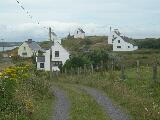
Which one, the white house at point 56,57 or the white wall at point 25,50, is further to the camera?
the white wall at point 25,50

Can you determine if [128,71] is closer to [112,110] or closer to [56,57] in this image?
[56,57]

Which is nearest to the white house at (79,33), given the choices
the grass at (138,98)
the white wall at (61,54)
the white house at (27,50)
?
the white house at (27,50)

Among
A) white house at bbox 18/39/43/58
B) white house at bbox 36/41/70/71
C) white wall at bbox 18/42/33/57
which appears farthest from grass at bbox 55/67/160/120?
white wall at bbox 18/42/33/57

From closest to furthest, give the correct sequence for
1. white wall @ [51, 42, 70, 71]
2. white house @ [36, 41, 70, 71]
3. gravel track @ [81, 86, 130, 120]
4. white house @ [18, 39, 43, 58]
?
1. gravel track @ [81, 86, 130, 120]
2. white house @ [36, 41, 70, 71]
3. white wall @ [51, 42, 70, 71]
4. white house @ [18, 39, 43, 58]

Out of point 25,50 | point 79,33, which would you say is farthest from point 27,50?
point 79,33

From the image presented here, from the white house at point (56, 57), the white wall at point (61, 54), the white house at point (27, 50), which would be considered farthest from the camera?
the white house at point (27, 50)

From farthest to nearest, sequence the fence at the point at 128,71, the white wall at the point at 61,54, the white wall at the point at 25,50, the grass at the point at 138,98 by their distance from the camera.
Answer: the white wall at the point at 25,50 < the white wall at the point at 61,54 < the fence at the point at 128,71 < the grass at the point at 138,98

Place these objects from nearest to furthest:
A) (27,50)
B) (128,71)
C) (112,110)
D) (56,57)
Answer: (112,110) < (128,71) < (56,57) < (27,50)

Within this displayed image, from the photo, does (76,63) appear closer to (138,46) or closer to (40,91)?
(40,91)

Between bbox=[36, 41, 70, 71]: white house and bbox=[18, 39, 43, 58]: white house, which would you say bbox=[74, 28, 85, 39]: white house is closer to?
bbox=[18, 39, 43, 58]: white house

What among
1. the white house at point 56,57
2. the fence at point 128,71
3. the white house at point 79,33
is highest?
the white house at point 79,33

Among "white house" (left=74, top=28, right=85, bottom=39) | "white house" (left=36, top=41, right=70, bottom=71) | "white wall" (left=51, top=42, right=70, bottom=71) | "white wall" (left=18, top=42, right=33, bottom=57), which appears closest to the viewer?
"white house" (left=36, top=41, right=70, bottom=71)

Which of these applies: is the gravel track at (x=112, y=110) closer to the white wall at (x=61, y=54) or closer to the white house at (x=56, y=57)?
the white house at (x=56, y=57)

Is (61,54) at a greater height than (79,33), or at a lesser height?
lesser
